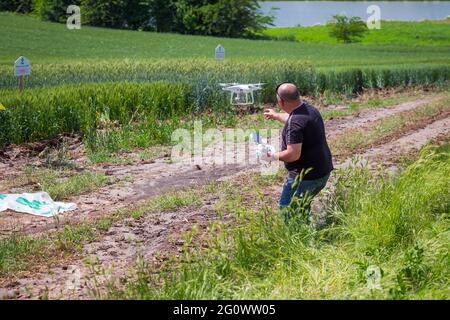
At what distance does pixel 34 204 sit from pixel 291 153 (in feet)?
12.7

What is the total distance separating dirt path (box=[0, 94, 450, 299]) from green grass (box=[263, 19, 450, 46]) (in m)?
40.8

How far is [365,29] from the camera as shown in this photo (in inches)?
2699

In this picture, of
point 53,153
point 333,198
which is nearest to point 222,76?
point 53,153

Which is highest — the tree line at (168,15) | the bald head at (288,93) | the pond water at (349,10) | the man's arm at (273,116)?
the pond water at (349,10)

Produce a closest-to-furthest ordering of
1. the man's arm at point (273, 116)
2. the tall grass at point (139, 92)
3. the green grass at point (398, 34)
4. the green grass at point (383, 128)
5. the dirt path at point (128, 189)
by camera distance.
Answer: the man's arm at point (273, 116)
the dirt path at point (128, 189)
the green grass at point (383, 128)
the tall grass at point (139, 92)
the green grass at point (398, 34)

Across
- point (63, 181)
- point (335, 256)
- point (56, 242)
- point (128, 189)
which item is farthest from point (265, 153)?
point (63, 181)

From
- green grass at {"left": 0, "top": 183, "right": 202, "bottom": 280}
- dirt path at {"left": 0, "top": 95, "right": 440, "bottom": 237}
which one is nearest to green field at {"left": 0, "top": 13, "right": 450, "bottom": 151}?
dirt path at {"left": 0, "top": 95, "right": 440, "bottom": 237}

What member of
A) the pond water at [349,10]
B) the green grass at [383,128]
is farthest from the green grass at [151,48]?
the pond water at [349,10]

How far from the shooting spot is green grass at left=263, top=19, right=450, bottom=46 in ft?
180

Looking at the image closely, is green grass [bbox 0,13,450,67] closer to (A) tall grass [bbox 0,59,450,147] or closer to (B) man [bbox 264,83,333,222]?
(A) tall grass [bbox 0,59,450,147]

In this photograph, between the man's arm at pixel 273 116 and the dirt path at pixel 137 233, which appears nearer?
the dirt path at pixel 137 233

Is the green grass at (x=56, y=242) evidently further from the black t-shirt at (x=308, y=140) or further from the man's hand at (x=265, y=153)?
the black t-shirt at (x=308, y=140)

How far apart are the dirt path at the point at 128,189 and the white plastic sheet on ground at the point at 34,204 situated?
105 mm

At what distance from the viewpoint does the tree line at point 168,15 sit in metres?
60.7
